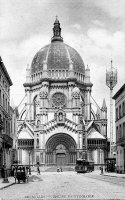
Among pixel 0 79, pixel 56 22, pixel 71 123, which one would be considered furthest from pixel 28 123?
pixel 0 79

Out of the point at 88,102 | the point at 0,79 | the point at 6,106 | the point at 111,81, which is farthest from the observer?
the point at 88,102

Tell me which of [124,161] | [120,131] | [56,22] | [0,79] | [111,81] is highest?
[56,22]

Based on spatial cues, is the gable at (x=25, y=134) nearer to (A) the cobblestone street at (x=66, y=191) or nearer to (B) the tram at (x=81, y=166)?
(B) the tram at (x=81, y=166)

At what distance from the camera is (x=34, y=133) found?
10506 centimetres

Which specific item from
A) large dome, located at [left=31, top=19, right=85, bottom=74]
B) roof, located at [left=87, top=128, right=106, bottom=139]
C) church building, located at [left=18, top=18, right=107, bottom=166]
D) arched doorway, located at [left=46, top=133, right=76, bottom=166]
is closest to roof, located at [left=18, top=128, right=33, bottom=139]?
church building, located at [left=18, top=18, right=107, bottom=166]

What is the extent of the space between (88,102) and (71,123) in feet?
59.3

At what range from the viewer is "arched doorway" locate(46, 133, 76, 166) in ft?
341

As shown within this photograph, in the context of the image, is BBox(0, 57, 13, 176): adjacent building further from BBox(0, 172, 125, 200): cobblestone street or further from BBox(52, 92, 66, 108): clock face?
BBox(52, 92, 66, 108): clock face

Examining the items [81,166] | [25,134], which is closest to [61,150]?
[25,134]

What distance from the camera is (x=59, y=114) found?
104 meters

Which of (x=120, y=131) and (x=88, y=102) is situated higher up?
(x=88, y=102)

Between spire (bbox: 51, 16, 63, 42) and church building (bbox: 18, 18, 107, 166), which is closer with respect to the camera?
church building (bbox: 18, 18, 107, 166)

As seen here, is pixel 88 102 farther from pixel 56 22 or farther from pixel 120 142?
pixel 120 142

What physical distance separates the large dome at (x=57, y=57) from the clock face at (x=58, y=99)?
25.7 ft
